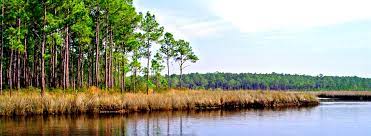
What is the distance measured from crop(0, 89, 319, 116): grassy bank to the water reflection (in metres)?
1.91

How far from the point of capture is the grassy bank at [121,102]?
33.1 m

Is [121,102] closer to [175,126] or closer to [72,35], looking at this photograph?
[175,126]

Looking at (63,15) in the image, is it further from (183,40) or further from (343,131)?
(183,40)

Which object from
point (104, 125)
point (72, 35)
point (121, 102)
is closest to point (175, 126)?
point (104, 125)

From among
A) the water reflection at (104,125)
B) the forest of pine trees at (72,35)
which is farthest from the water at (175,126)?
the forest of pine trees at (72,35)

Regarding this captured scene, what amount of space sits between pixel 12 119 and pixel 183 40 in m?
48.5

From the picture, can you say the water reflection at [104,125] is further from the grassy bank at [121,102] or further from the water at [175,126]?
the grassy bank at [121,102]

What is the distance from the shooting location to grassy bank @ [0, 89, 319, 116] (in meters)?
33.1

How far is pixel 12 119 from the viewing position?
3017 cm

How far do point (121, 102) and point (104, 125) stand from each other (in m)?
9.46

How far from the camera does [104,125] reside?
27500mm

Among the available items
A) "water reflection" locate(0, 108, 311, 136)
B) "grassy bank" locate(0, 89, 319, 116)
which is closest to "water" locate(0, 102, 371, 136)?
"water reflection" locate(0, 108, 311, 136)

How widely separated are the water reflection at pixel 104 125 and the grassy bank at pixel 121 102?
1.91 meters

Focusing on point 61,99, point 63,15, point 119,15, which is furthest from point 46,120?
point 119,15
